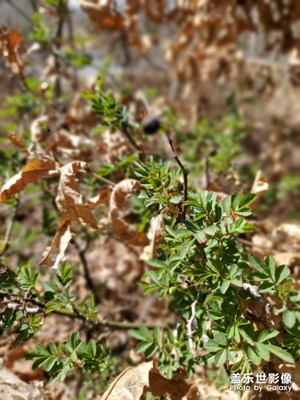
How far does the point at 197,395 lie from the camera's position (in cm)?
168

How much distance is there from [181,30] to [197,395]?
3205 mm

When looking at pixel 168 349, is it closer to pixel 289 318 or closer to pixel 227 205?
pixel 289 318

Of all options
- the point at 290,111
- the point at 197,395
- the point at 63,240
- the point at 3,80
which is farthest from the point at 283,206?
the point at 3,80

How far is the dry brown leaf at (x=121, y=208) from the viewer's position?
1.72 meters

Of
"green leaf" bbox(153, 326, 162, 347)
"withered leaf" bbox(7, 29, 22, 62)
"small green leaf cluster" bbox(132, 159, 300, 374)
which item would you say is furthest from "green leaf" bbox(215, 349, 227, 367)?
"withered leaf" bbox(7, 29, 22, 62)

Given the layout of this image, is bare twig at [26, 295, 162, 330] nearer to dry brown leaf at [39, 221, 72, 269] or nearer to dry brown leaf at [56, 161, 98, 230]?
dry brown leaf at [39, 221, 72, 269]

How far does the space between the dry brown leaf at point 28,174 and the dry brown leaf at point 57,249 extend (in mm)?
254

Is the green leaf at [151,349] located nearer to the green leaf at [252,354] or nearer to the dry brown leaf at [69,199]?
the green leaf at [252,354]

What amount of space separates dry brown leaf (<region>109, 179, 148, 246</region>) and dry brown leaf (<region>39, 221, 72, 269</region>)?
0.23 metres

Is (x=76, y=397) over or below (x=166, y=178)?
below

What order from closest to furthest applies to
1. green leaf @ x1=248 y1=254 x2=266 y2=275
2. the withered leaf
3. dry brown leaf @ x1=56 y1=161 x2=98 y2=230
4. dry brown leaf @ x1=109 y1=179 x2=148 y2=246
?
green leaf @ x1=248 y1=254 x2=266 y2=275, dry brown leaf @ x1=56 y1=161 x2=98 y2=230, dry brown leaf @ x1=109 y1=179 x2=148 y2=246, the withered leaf

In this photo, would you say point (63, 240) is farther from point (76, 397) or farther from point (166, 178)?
point (76, 397)

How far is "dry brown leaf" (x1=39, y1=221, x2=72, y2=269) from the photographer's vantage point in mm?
1524

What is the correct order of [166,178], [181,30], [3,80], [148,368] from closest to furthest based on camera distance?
1. [166,178]
2. [148,368]
3. [181,30]
4. [3,80]
